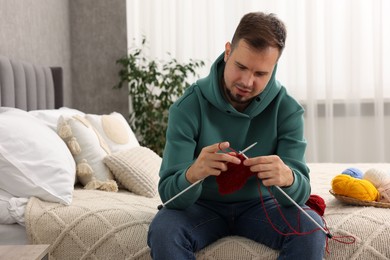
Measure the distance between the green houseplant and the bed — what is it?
5.06 feet

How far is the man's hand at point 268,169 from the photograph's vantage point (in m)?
1.52

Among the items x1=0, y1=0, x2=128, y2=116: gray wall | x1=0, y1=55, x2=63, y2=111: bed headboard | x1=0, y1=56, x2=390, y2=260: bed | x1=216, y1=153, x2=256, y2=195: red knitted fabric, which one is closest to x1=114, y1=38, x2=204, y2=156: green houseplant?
x1=0, y1=0, x2=128, y2=116: gray wall

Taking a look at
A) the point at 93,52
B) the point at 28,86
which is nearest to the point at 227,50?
the point at 28,86

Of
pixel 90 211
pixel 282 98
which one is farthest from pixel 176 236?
pixel 282 98

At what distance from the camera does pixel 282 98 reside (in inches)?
73.4

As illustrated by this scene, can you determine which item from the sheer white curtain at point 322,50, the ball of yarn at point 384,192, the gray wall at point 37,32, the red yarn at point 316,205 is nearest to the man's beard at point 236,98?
the red yarn at point 316,205

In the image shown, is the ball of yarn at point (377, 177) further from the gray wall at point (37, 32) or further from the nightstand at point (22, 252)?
the gray wall at point (37, 32)

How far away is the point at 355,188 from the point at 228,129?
1.72 feet

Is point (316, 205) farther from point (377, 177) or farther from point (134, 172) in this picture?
point (134, 172)

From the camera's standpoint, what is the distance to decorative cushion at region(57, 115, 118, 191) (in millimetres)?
2398

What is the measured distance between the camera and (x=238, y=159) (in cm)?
152

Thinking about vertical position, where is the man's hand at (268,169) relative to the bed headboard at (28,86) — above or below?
below

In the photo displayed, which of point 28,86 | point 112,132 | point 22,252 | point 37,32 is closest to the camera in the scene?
point 22,252

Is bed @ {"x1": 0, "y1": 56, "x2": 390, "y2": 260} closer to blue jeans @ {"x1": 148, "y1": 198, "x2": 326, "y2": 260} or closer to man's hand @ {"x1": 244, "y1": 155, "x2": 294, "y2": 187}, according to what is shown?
blue jeans @ {"x1": 148, "y1": 198, "x2": 326, "y2": 260}
